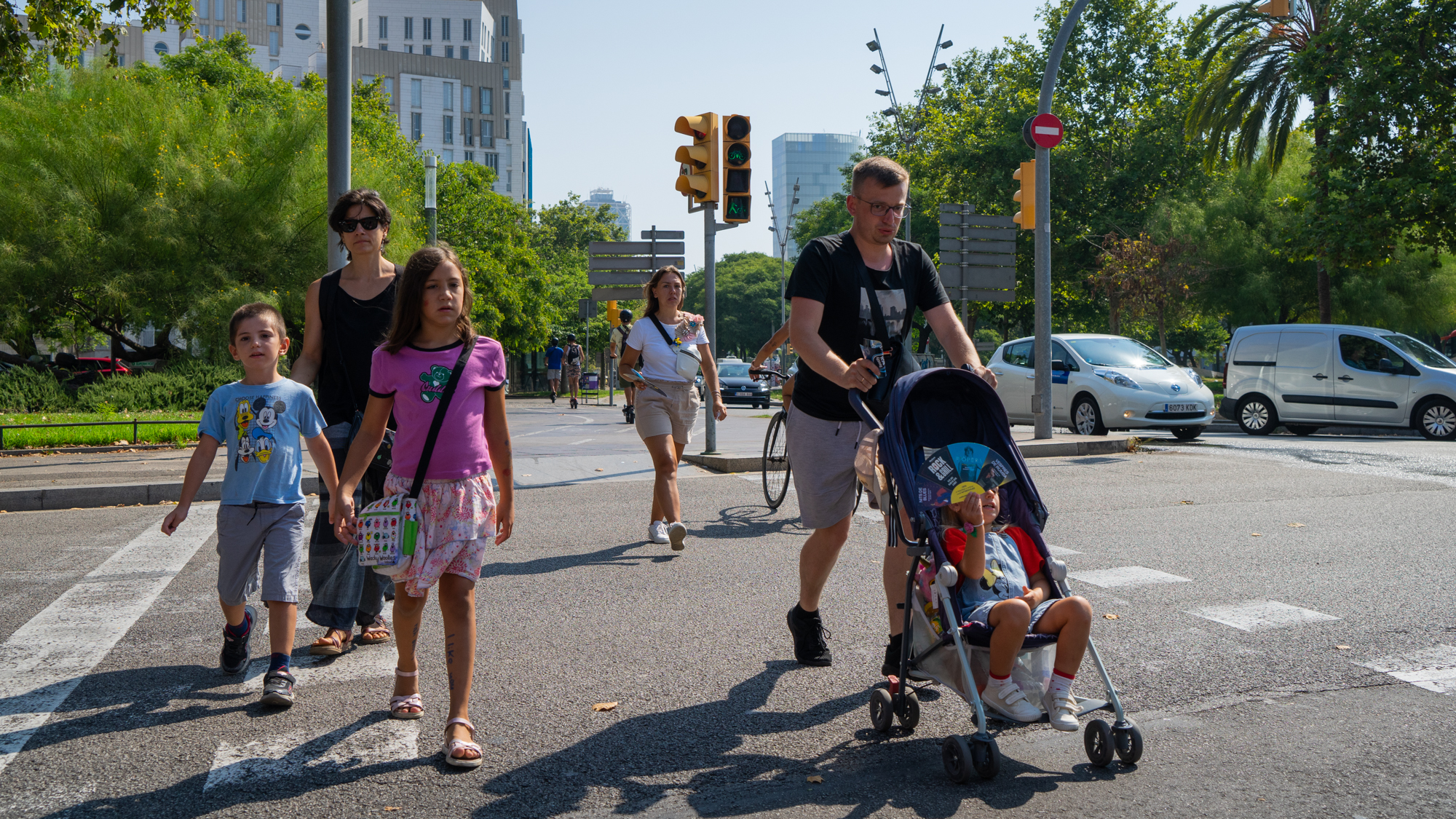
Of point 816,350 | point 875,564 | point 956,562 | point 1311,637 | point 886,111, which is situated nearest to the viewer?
point 956,562

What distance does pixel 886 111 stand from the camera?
47.2 m

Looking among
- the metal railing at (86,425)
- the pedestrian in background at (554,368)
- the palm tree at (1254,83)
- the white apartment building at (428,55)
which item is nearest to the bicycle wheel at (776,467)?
the metal railing at (86,425)

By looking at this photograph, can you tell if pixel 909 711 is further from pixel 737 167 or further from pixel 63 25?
pixel 63 25

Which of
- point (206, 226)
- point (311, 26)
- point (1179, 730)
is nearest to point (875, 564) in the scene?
point (1179, 730)

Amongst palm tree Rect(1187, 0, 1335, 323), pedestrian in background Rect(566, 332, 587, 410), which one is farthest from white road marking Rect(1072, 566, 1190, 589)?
pedestrian in background Rect(566, 332, 587, 410)

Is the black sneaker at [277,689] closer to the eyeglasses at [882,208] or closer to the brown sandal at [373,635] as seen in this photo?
the brown sandal at [373,635]

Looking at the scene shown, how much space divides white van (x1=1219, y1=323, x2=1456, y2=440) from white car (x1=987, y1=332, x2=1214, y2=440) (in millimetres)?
2022

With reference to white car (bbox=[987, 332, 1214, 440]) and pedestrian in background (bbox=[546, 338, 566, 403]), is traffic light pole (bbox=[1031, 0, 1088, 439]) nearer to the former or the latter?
white car (bbox=[987, 332, 1214, 440])

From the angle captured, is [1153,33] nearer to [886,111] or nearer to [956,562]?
[886,111]

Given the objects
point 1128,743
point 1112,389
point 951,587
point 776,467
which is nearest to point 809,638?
point 951,587

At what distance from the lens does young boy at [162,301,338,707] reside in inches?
172

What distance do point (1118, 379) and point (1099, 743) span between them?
45.7 feet

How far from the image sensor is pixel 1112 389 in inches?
652

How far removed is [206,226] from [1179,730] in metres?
22.3
